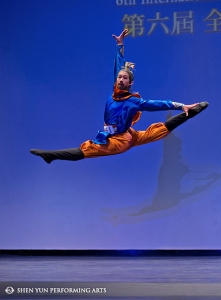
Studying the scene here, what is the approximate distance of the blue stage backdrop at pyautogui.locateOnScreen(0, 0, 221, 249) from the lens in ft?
18.4

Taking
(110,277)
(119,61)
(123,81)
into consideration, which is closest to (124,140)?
(123,81)

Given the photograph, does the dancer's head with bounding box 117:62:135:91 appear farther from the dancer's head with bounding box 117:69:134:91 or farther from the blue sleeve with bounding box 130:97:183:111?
the blue sleeve with bounding box 130:97:183:111

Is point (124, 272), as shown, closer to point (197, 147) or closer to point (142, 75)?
point (197, 147)

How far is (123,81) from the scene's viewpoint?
4781mm

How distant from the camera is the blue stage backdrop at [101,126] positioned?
18.4 ft

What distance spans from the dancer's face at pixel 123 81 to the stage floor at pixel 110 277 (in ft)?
4.71

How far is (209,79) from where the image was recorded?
18.4 ft

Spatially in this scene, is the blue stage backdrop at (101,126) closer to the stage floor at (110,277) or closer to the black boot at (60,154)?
the stage floor at (110,277)

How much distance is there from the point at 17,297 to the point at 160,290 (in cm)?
89

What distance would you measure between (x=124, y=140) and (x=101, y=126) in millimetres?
750

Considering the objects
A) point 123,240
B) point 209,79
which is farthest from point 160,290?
point 209,79

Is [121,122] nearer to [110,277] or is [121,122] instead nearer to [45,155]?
[45,155]

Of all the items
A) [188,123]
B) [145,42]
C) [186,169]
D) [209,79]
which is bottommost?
[186,169]

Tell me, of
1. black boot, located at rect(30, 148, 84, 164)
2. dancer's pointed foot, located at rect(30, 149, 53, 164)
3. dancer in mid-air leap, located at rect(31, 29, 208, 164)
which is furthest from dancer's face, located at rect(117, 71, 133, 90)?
dancer's pointed foot, located at rect(30, 149, 53, 164)
